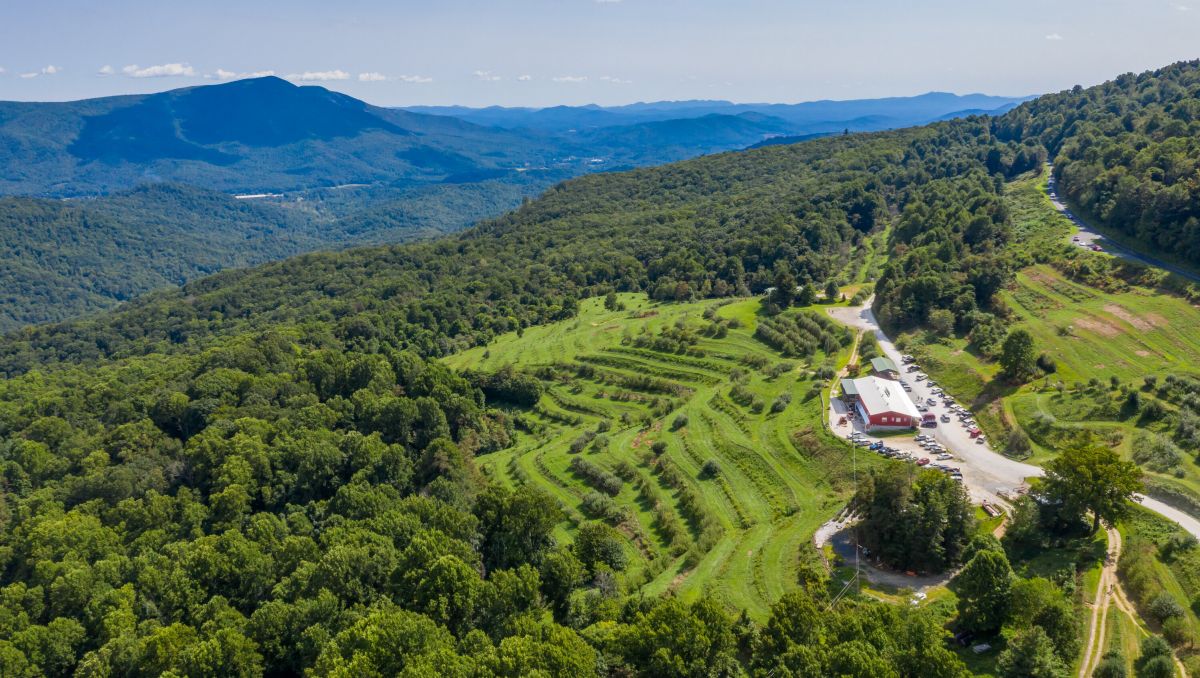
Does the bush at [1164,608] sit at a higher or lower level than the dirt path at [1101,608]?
higher

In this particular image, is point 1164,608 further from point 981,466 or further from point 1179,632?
point 981,466

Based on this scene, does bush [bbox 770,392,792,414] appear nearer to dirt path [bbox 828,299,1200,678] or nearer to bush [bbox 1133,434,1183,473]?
dirt path [bbox 828,299,1200,678]

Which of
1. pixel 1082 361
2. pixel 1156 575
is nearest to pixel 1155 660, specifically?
pixel 1156 575

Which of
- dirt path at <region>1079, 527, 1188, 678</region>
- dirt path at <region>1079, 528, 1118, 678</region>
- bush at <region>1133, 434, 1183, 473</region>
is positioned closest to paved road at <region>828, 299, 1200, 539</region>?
bush at <region>1133, 434, 1183, 473</region>

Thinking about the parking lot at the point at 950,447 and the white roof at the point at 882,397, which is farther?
the white roof at the point at 882,397

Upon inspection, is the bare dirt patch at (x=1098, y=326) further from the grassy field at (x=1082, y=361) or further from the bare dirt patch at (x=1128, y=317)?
the bare dirt patch at (x=1128, y=317)

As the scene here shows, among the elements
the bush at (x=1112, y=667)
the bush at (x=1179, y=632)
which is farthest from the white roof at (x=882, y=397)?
the bush at (x=1112, y=667)

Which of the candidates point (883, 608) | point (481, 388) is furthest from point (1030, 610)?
point (481, 388)
